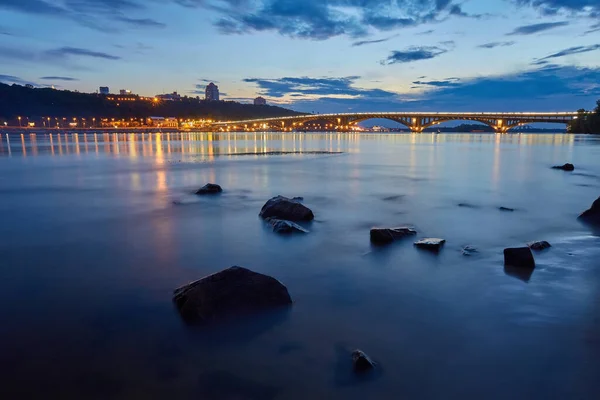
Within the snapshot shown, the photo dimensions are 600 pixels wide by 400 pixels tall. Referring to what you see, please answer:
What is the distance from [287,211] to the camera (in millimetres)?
12672

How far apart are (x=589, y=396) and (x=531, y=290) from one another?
288 cm

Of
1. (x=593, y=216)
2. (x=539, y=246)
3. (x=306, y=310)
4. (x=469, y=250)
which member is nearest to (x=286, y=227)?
(x=469, y=250)

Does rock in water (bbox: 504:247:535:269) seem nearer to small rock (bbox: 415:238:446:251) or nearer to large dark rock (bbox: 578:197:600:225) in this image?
small rock (bbox: 415:238:446:251)

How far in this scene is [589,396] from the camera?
423 cm

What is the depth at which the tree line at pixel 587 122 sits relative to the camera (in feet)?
332

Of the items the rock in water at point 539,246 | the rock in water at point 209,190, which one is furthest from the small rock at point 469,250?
the rock in water at point 209,190

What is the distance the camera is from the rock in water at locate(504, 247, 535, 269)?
7.98 metres

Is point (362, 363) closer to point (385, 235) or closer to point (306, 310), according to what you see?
point (306, 310)

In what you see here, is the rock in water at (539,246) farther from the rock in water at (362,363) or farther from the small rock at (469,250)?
the rock in water at (362,363)

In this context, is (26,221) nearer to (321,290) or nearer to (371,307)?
(321,290)

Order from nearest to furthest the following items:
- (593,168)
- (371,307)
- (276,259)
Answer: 1. (371,307)
2. (276,259)
3. (593,168)

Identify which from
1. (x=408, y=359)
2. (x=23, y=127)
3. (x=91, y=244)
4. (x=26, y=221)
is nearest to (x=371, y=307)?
(x=408, y=359)

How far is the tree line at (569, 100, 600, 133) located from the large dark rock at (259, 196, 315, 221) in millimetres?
117561

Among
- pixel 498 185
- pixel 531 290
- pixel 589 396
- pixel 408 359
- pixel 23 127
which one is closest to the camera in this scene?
pixel 589 396
